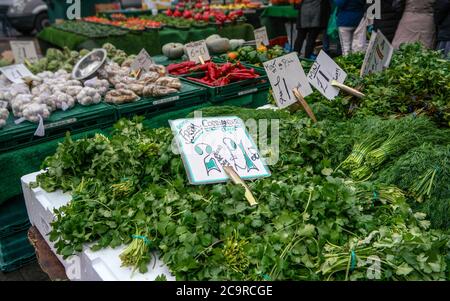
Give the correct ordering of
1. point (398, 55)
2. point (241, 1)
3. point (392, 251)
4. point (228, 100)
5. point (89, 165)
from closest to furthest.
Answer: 1. point (392, 251)
2. point (89, 165)
3. point (398, 55)
4. point (228, 100)
5. point (241, 1)

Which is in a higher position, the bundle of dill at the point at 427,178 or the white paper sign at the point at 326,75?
the white paper sign at the point at 326,75

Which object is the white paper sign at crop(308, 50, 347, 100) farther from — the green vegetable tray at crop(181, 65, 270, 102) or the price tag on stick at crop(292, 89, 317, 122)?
the green vegetable tray at crop(181, 65, 270, 102)

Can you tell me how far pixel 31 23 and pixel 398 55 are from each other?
12655 millimetres

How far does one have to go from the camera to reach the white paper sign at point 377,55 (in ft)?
9.70

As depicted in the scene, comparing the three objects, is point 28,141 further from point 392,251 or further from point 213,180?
point 392,251

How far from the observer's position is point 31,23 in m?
12.6

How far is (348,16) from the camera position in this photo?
246 inches

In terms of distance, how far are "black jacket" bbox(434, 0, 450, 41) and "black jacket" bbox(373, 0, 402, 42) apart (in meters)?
0.75

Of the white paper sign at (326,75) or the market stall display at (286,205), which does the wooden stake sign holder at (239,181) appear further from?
the white paper sign at (326,75)

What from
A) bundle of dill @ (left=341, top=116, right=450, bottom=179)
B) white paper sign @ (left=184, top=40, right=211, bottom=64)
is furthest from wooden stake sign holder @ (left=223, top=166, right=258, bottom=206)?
white paper sign @ (left=184, top=40, right=211, bottom=64)

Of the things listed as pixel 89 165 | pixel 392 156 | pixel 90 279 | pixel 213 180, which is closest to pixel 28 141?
pixel 89 165

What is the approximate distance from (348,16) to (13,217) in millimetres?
5710

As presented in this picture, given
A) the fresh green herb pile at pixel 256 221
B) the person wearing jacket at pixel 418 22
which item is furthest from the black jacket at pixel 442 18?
the fresh green herb pile at pixel 256 221

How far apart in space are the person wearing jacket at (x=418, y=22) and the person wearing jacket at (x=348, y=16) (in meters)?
0.69
